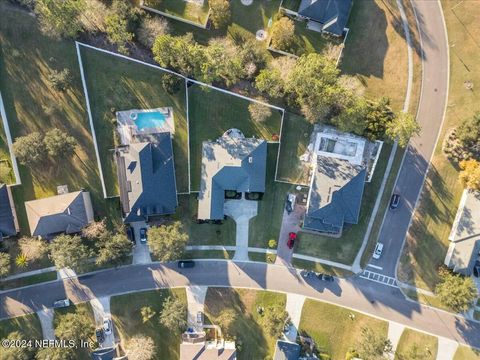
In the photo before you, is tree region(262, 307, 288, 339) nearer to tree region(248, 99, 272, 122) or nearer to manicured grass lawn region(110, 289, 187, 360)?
manicured grass lawn region(110, 289, 187, 360)

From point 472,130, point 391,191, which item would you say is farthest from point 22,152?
point 472,130

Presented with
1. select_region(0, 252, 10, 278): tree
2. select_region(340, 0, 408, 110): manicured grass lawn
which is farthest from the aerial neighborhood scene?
select_region(0, 252, 10, 278): tree

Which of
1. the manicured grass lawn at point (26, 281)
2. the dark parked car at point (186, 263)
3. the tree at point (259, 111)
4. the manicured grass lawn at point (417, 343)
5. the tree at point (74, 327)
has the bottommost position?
the manicured grass lawn at point (417, 343)

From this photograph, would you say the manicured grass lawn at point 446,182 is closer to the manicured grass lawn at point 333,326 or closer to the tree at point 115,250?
the manicured grass lawn at point 333,326

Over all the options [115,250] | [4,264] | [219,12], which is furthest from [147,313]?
[219,12]

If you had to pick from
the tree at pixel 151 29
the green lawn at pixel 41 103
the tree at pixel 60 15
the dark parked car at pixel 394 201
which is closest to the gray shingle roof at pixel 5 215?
the green lawn at pixel 41 103

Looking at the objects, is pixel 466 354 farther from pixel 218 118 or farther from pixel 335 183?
pixel 218 118

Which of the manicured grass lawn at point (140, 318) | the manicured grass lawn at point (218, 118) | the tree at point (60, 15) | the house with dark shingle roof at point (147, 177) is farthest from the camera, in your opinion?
the manicured grass lawn at point (140, 318)
